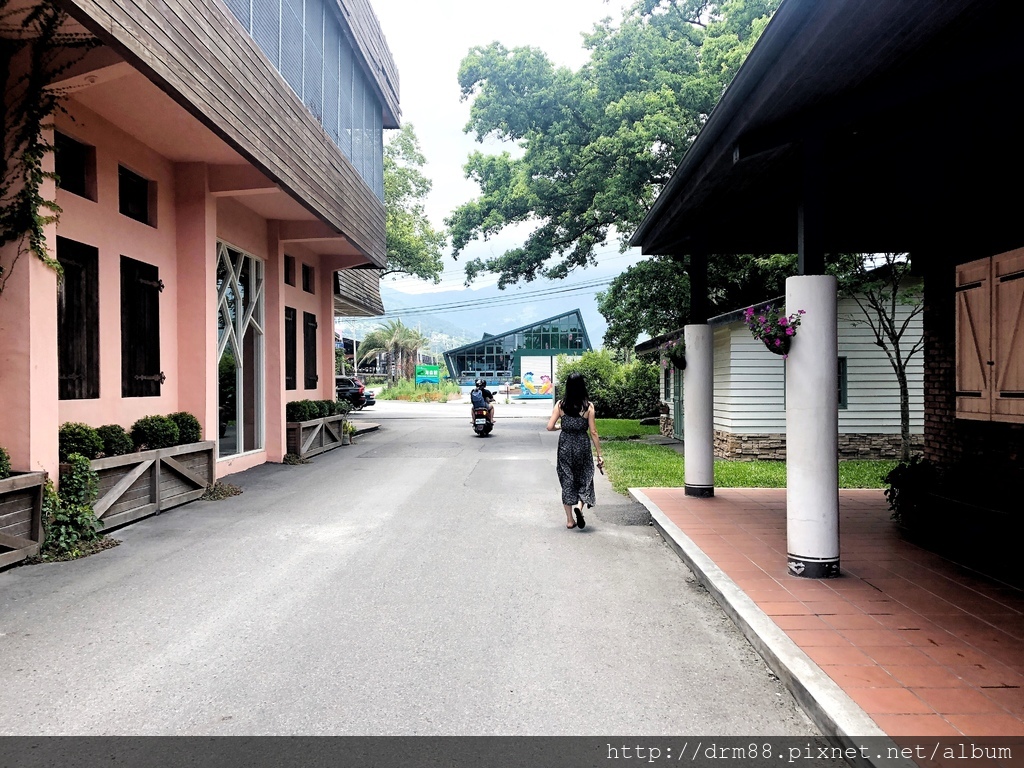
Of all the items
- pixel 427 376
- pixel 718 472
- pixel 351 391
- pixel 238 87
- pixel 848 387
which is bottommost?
pixel 718 472

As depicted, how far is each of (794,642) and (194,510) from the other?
7756mm

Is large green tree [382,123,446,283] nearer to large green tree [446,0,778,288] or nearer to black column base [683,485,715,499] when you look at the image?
large green tree [446,0,778,288]

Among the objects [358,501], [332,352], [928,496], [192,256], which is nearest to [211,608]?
[358,501]

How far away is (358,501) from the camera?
9.97 meters

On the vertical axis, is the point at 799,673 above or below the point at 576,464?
below

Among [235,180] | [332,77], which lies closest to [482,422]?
[332,77]

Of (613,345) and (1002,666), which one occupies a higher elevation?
(613,345)

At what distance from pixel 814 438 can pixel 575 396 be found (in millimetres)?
2995

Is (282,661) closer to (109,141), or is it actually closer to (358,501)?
(358,501)

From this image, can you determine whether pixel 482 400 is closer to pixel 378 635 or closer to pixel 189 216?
pixel 189 216

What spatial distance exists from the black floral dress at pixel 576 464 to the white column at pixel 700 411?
208cm

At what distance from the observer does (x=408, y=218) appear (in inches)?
1391

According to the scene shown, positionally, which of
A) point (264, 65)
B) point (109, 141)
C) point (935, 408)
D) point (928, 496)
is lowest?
point (928, 496)

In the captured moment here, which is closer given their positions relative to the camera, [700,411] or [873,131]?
[873,131]
